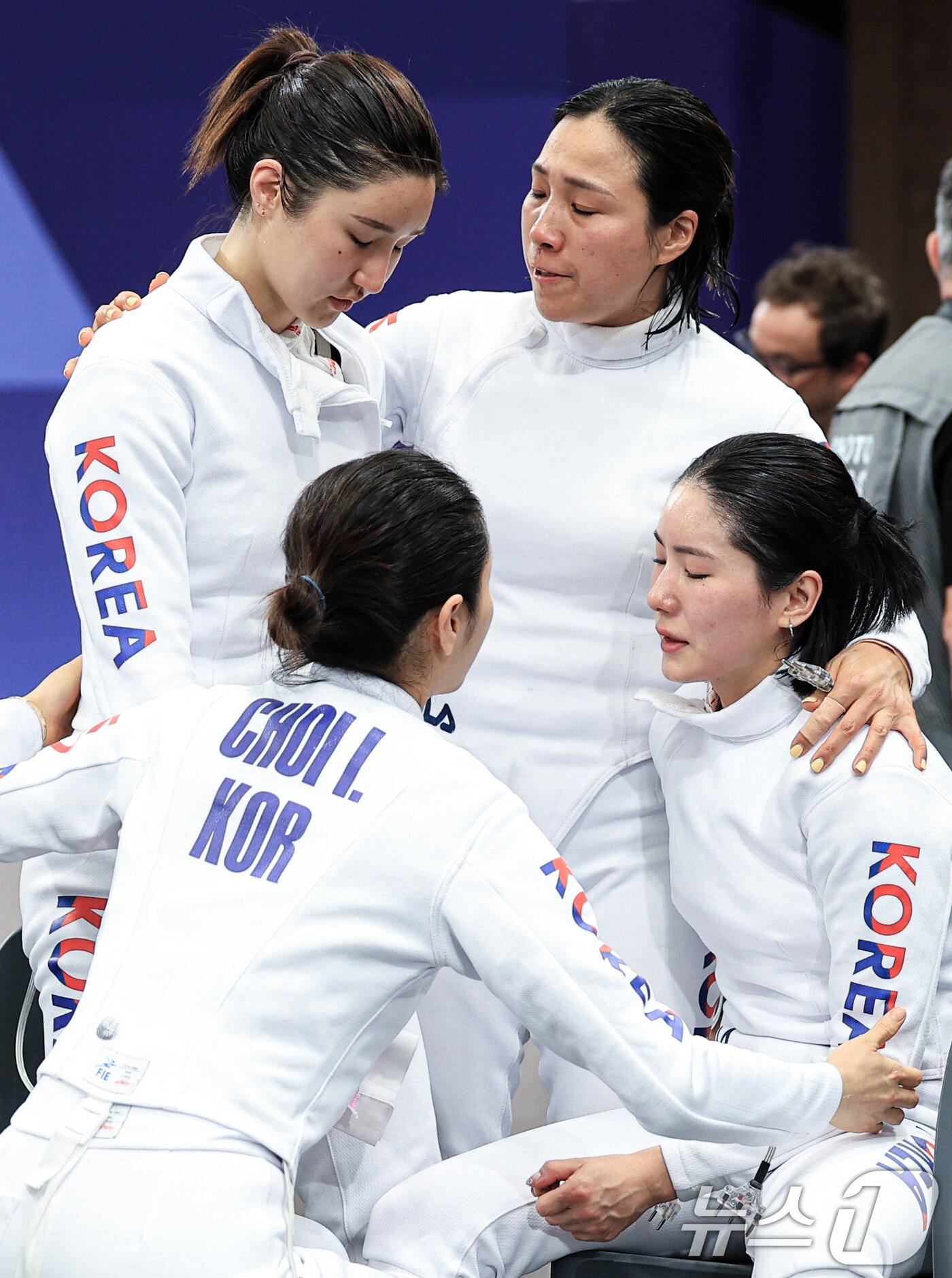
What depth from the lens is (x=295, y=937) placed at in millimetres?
1265

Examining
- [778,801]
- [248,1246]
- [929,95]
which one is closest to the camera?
[248,1246]

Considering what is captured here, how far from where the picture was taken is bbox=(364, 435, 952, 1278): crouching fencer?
4.99 ft

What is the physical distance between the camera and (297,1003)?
4.15 ft

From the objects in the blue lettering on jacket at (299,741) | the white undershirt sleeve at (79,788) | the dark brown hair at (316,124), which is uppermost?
the dark brown hair at (316,124)

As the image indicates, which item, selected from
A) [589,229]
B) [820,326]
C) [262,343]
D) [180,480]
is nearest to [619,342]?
[589,229]

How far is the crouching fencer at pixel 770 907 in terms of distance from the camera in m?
1.52

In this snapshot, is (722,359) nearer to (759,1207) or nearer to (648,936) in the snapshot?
(648,936)

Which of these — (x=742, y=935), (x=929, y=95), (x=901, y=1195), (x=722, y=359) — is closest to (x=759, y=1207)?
(x=901, y=1195)

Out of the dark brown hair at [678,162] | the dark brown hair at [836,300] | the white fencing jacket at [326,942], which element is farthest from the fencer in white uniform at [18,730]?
the dark brown hair at [836,300]

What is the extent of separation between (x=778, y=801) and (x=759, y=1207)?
0.42m

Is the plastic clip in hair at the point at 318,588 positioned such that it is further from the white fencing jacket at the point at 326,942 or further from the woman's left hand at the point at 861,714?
the woman's left hand at the point at 861,714

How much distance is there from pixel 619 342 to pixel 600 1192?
37.7 inches

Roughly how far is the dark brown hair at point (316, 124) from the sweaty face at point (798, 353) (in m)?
1.75

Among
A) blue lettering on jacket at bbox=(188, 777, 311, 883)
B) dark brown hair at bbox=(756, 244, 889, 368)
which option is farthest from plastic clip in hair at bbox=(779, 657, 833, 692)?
dark brown hair at bbox=(756, 244, 889, 368)
